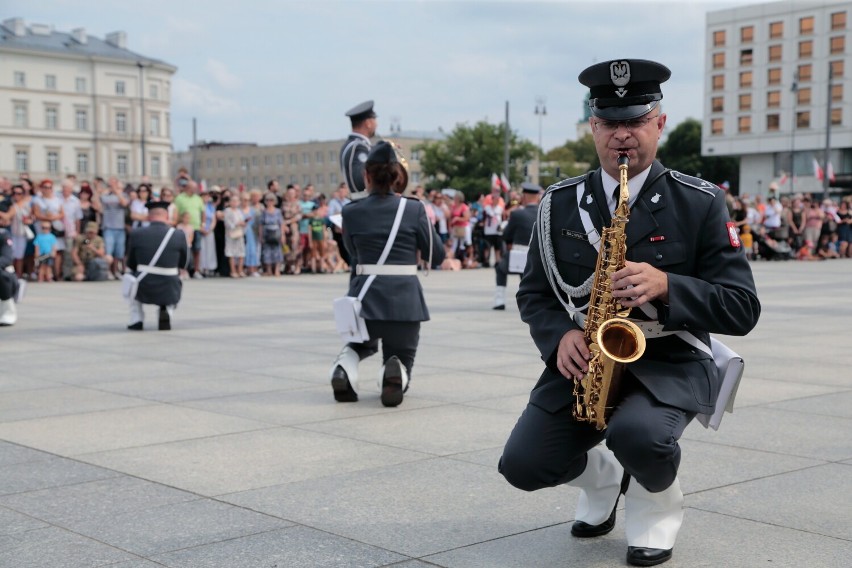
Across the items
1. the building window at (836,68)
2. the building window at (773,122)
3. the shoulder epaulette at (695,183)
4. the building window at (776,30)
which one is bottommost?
the shoulder epaulette at (695,183)

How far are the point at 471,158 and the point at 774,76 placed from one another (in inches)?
1181

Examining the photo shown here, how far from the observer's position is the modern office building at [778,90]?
104 metres

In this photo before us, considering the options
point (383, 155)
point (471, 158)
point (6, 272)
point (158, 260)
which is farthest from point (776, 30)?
point (383, 155)

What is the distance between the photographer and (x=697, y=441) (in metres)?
6.51

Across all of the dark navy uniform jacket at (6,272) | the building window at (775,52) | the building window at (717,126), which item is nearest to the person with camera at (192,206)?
the dark navy uniform jacket at (6,272)

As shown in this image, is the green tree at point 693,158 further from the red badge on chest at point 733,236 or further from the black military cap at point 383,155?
the red badge on chest at point 733,236

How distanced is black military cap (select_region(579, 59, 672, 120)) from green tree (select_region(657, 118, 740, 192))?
4479 inches

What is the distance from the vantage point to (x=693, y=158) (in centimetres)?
11888

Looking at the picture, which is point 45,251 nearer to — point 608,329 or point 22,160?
point 608,329

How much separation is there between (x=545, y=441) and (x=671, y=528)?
0.59m

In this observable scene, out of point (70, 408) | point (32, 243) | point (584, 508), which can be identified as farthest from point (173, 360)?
point (32, 243)

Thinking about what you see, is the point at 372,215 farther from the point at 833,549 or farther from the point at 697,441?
the point at 833,549

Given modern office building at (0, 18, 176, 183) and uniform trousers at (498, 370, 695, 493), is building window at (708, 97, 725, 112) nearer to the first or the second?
modern office building at (0, 18, 176, 183)

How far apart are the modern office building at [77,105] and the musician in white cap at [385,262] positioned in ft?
365
